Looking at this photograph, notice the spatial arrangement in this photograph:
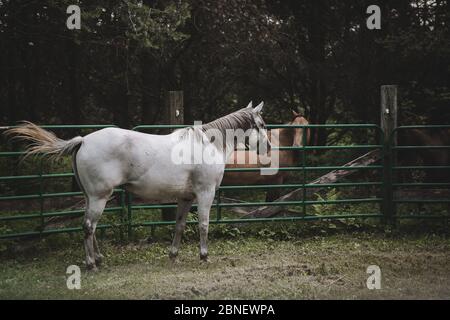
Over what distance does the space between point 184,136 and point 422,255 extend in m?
3.11

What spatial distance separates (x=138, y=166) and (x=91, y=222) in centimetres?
76

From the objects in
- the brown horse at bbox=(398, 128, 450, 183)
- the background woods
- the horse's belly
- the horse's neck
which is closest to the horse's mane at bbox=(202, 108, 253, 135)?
the horse's belly

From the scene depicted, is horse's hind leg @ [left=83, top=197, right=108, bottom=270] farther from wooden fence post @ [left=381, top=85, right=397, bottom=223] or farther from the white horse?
wooden fence post @ [left=381, top=85, right=397, bottom=223]

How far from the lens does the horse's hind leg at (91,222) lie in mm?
5863

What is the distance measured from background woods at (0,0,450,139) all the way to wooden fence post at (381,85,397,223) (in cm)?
115

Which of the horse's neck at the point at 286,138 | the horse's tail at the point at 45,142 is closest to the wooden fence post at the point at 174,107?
the horse's tail at the point at 45,142

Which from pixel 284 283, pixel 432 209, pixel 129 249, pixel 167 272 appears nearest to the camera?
pixel 284 283

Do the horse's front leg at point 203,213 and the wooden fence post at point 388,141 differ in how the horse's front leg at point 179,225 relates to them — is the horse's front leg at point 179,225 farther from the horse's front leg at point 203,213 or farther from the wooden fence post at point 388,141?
the wooden fence post at point 388,141

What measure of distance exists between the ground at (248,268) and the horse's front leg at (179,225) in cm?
14

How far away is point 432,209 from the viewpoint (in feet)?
26.8

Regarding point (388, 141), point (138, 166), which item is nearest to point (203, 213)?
point (138, 166)

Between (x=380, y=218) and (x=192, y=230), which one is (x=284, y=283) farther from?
(x=380, y=218)

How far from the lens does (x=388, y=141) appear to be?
8078 mm
